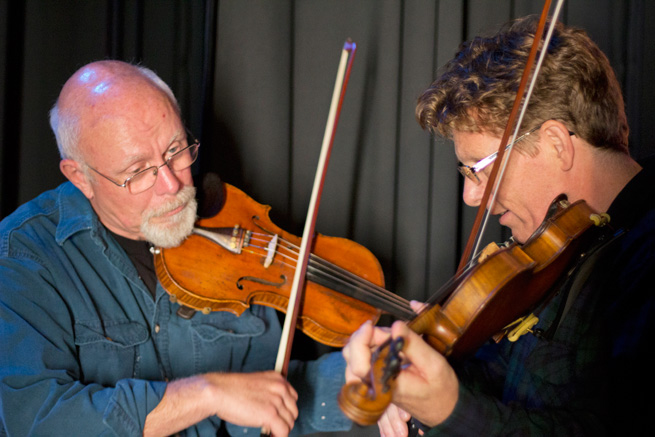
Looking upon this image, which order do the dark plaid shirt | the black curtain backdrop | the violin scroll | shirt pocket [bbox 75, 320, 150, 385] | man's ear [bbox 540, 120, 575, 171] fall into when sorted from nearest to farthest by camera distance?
the violin scroll → the dark plaid shirt → man's ear [bbox 540, 120, 575, 171] → shirt pocket [bbox 75, 320, 150, 385] → the black curtain backdrop

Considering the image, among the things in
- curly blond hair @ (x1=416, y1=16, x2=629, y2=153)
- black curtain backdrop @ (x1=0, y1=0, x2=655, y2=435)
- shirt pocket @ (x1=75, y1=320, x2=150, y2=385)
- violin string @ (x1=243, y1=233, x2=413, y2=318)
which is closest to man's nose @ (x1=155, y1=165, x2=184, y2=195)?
violin string @ (x1=243, y1=233, x2=413, y2=318)

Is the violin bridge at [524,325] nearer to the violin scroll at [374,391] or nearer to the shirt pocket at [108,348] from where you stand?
the violin scroll at [374,391]

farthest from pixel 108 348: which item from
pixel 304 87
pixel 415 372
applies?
pixel 304 87

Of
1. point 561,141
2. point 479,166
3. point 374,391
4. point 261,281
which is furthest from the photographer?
point 261,281

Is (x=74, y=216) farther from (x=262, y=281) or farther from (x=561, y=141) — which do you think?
(x=561, y=141)

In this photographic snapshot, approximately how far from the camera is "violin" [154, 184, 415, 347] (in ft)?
4.27

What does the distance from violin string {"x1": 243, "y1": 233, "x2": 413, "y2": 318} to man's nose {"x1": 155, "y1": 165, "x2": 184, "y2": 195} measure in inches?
9.3

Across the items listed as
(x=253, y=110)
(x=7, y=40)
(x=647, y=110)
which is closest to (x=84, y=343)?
(x=253, y=110)

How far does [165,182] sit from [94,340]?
42cm

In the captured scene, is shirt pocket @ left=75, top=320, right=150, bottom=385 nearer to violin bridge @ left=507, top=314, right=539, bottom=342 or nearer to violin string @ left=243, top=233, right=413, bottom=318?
violin string @ left=243, top=233, right=413, bottom=318

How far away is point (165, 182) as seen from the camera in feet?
4.51

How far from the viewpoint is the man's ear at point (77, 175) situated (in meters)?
1.40

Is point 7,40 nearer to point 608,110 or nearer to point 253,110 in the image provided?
point 253,110

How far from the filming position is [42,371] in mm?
1126
